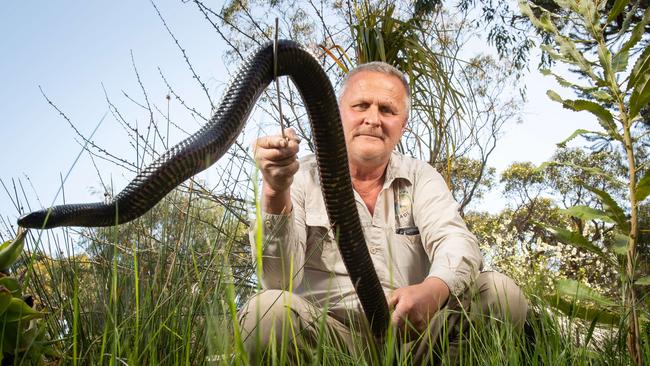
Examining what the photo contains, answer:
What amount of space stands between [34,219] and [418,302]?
144 centimetres

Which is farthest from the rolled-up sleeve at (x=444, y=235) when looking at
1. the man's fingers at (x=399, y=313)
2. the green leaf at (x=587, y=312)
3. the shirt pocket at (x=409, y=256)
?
the green leaf at (x=587, y=312)

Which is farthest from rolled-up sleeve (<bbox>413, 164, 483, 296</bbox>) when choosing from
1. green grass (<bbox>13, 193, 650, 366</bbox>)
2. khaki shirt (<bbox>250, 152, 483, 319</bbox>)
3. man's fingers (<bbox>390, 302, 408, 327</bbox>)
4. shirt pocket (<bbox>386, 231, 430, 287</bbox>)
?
green grass (<bbox>13, 193, 650, 366</bbox>)

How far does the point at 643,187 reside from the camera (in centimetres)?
222

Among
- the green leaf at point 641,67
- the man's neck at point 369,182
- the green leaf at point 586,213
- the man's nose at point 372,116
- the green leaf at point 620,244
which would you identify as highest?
the man's nose at point 372,116

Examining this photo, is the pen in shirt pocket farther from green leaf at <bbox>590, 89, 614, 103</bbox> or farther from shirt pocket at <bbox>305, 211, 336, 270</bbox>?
green leaf at <bbox>590, 89, 614, 103</bbox>

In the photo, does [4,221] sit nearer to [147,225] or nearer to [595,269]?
[147,225]

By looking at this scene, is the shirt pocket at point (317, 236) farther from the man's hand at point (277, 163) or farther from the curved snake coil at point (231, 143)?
the man's hand at point (277, 163)

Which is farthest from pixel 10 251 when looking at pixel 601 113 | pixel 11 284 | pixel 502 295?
pixel 502 295

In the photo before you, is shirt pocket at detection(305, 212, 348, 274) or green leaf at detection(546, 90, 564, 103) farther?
shirt pocket at detection(305, 212, 348, 274)

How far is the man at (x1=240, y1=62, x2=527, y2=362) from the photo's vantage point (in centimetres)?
255

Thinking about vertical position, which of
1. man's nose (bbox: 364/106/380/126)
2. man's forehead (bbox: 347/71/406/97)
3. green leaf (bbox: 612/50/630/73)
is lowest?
green leaf (bbox: 612/50/630/73)

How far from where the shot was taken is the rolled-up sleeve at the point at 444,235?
8.93 ft

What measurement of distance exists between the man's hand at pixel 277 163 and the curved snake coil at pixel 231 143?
123mm

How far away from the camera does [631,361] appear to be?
2184mm
